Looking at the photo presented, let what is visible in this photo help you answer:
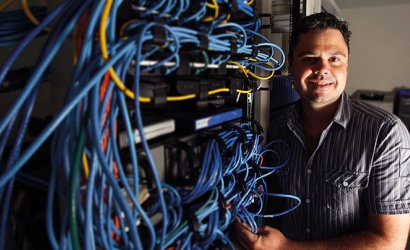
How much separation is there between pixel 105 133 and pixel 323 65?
3.00 feet

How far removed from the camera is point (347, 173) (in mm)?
960

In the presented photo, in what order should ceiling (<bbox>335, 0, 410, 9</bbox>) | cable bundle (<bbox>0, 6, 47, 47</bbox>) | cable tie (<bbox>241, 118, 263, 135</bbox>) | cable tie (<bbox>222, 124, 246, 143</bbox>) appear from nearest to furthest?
cable bundle (<bbox>0, 6, 47, 47</bbox>) < cable tie (<bbox>222, 124, 246, 143</bbox>) < cable tie (<bbox>241, 118, 263, 135</bbox>) < ceiling (<bbox>335, 0, 410, 9</bbox>)

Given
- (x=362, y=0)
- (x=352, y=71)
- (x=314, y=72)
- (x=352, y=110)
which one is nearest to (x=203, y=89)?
(x=314, y=72)

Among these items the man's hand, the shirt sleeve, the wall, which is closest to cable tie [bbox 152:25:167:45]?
the man's hand

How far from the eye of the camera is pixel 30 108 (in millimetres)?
414

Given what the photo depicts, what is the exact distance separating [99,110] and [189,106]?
30cm

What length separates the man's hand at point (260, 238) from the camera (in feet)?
2.65

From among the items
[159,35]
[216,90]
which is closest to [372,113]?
[216,90]

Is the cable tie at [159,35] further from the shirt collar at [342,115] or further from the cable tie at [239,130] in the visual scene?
the shirt collar at [342,115]

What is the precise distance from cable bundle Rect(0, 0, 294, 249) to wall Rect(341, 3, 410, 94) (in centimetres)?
389

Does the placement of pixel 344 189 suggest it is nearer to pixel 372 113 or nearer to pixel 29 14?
pixel 372 113

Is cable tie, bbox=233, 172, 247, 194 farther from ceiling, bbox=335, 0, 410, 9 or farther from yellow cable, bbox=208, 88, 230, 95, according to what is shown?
ceiling, bbox=335, 0, 410, 9

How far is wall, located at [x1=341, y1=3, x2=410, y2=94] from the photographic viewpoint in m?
3.39

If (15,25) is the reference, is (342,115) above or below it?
below
